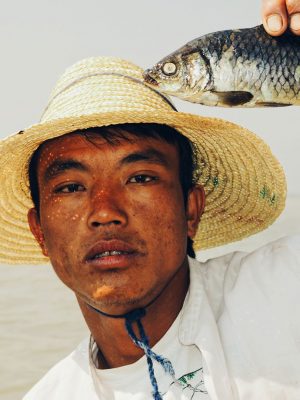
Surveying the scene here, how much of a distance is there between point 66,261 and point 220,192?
0.91m

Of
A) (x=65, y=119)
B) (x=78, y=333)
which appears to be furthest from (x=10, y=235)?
(x=78, y=333)

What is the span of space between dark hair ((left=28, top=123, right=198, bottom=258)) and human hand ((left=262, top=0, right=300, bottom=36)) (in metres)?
0.70

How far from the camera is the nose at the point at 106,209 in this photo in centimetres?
244

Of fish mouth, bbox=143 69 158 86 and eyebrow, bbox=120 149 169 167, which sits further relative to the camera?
eyebrow, bbox=120 149 169 167

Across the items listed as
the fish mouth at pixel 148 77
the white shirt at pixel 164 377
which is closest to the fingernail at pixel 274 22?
the fish mouth at pixel 148 77

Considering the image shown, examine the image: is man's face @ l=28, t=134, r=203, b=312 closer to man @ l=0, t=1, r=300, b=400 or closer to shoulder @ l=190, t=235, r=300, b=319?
man @ l=0, t=1, r=300, b=400

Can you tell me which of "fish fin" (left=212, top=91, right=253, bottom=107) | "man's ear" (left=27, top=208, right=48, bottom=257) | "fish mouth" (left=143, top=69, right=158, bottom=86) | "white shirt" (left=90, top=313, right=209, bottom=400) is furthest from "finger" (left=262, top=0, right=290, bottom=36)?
"man's ear" (left=27, top=208, right=48, bottom=257)

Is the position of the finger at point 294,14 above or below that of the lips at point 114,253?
above

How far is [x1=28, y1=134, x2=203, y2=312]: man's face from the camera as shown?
8.05 ft

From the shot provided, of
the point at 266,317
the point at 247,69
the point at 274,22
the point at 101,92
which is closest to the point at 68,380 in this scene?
the point at 266,317

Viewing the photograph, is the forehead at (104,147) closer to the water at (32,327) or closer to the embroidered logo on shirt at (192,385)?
the embroidered logo on shirt at (192,385)

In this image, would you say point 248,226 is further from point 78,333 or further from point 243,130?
point 78,333

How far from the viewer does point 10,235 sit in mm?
3480

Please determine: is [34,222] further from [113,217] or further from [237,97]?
[237,97]
